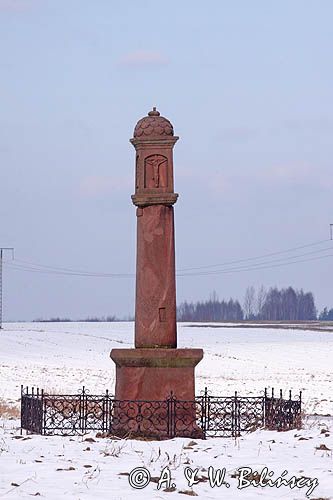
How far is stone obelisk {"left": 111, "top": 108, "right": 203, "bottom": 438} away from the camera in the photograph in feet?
60.1

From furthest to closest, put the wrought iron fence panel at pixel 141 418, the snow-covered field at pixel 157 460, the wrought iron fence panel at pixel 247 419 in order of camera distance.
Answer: the wrought iron fence panel at pixel 247 419, the wrought iron fence panel at pixel 141 418, the snow-covered field at pixel 157 460

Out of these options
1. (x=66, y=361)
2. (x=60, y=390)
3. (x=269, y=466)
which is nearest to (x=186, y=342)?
(x=66, y=361)

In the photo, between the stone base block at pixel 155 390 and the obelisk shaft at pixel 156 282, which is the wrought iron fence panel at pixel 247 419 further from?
the obelisk shaft at pixel 156 282

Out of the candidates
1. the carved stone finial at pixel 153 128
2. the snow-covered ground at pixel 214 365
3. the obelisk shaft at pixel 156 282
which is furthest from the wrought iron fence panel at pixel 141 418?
the snow-covered ground at pixel 214 365

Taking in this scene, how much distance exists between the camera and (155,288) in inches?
739

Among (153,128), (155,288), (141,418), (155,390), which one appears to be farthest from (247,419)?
(153,128)

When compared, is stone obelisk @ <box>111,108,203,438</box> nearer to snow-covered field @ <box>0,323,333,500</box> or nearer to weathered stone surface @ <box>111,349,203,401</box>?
weathered stone surface @ <box>111,349,203,401</box>

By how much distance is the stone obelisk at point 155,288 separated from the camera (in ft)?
60.1

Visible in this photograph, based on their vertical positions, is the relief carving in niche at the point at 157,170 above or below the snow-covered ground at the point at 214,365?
above

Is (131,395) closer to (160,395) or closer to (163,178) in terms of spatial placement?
(160,395)

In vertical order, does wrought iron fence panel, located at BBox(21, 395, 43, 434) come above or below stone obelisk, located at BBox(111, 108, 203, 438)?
below

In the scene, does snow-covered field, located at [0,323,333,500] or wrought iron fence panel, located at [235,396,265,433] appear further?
wrought iron fence panel, located at [235,396,265,433]

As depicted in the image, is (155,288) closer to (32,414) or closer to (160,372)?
(160,372)

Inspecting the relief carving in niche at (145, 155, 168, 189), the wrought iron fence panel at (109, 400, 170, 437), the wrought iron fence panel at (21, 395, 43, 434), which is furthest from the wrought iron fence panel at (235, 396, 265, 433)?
the relief carving in niche at (145, 155, 168, 189)
